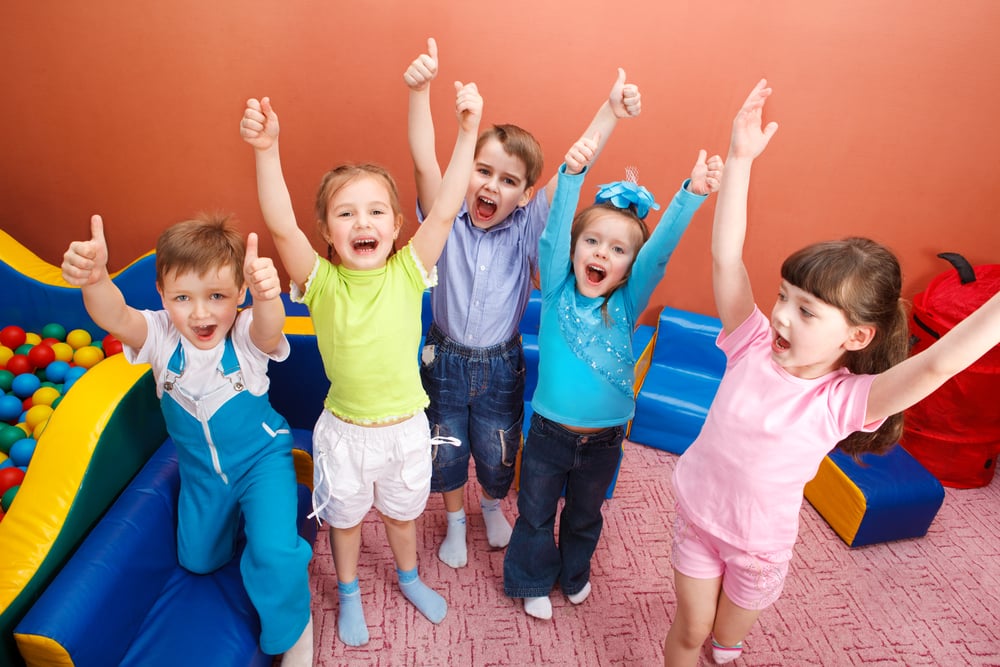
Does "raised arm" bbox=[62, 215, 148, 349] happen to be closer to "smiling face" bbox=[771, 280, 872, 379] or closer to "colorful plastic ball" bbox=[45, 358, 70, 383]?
"colorful plastic ball" bbox=[45, 358, 70, 383]

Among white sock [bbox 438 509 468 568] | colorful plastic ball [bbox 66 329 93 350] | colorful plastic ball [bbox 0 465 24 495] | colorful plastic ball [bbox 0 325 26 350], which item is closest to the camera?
colorful plastic ball [bbox 0 465 24 495]

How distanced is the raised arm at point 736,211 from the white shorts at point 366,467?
813 mm

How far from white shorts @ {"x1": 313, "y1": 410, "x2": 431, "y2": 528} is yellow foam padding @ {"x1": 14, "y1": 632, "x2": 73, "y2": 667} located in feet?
1.93

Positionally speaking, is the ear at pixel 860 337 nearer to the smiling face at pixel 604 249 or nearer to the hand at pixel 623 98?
the smiling face at pixel 604 249

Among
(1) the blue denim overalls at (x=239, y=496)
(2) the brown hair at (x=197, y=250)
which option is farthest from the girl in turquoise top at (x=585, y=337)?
(2) the brown hair at (x=197, y=250)

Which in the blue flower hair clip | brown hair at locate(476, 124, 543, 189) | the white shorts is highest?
brown hair at locate(476, 124, 543, 189)

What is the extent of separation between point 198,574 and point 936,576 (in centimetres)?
230

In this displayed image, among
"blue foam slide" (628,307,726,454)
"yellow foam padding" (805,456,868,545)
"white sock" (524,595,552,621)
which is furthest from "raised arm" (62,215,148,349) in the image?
"yellow foam padding" (805,456,868,545)

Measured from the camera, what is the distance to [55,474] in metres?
1.57

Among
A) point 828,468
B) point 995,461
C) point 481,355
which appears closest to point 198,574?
point 481,355

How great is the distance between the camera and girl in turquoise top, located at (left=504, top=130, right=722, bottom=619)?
5.25 feet

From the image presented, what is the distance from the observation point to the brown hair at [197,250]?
1599 mm

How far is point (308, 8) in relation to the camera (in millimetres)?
2258

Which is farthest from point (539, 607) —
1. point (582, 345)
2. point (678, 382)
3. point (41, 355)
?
point (41, 355)
